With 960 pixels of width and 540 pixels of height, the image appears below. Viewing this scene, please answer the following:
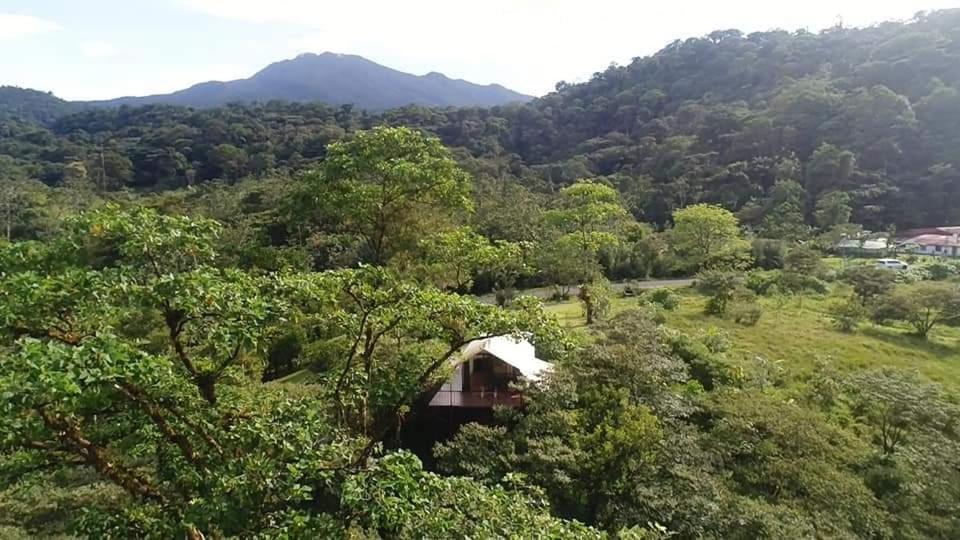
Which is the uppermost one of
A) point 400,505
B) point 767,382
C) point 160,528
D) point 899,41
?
point 899,41

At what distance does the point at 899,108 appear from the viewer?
42.8 m

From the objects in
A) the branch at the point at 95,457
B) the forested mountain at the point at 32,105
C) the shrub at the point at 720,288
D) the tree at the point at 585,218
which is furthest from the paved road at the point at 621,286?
the forested mountain at the point at 32,105

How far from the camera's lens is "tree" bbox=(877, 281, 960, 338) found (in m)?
17.9

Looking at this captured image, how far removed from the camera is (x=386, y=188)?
23.0 ft

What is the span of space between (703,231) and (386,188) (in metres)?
20.6

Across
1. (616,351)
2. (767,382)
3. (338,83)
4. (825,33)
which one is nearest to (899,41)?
(825,33)

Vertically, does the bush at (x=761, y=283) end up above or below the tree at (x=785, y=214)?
below

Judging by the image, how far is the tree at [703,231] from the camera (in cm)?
2439

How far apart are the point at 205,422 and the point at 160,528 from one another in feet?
1.96

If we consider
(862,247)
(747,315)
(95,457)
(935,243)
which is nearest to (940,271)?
(862,247)

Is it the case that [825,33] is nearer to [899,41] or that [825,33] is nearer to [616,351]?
[899,41]

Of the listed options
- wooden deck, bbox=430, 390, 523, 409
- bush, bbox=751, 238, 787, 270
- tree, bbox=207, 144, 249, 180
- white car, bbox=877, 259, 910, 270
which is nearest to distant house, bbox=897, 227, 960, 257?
white car, bbox=877, 259, 910, 270

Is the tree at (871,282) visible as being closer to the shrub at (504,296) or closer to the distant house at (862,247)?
the shrub at (504,296)

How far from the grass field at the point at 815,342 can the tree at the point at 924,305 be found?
389 mm
